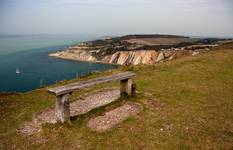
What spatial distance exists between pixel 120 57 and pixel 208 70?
75346mm

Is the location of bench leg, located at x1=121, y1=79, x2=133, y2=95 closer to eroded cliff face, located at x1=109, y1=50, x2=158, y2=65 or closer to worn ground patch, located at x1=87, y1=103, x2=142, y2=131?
worn ground patch, located at x1=87, y1=103, x2=142, y2=131

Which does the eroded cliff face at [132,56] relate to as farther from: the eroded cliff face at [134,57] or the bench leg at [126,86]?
the bench leg at [126,86]

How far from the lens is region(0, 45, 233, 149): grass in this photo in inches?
209

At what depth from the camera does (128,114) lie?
7000mm

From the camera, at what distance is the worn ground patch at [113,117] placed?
6286mm

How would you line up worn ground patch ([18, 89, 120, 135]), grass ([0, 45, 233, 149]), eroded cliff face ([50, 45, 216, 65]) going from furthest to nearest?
eroded cliff face ([50, 45, 216, 65]) < worn ground patch ([18, 89, 120, 135]) < grass ([0, 45, 233, 149])

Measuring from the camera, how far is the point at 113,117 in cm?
682

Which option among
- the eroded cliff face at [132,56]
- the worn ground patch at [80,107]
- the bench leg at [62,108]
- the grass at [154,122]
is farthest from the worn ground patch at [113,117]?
the eroded cliff face at [132,56]

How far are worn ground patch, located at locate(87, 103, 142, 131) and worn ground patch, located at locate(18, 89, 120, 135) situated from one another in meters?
0.90

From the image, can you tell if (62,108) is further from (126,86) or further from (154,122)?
(126,86)

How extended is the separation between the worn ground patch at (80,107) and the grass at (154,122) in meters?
0.31

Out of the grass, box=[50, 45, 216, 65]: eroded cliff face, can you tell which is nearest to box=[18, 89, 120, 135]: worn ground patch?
the grass

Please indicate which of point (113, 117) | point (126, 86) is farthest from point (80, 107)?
point (126, 86)

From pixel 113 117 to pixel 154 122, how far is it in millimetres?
1258
